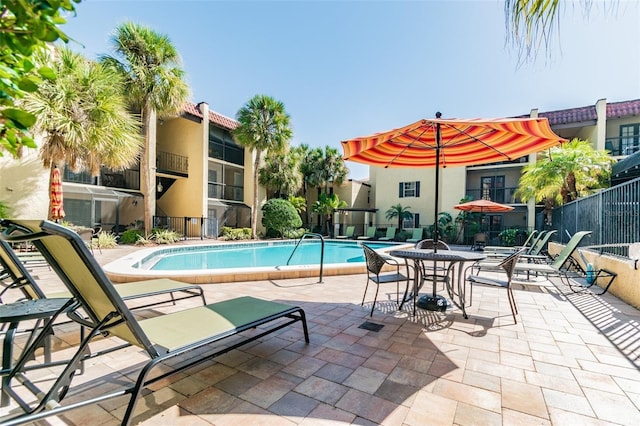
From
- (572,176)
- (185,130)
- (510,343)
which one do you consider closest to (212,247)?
(185,130)

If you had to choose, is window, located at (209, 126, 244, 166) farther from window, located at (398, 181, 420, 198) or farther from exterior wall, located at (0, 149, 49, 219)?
window, located at (398, 181, 420, 198)

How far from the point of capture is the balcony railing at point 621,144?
15656 millimetres

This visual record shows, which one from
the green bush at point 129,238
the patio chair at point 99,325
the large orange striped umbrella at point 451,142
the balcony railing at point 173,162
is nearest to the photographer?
the patio chair at point 99,325

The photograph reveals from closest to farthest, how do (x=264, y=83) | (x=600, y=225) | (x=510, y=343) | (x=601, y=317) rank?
1. (x=510, y=343)
2. (x=601, y=317)
3. (x=600, y=225)
4. (x=264, y=83)

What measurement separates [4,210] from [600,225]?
16127 mm

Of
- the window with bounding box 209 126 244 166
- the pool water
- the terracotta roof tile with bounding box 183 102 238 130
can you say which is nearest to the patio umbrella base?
the pool water

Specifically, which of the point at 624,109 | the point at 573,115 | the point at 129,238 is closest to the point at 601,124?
the point at 573,115

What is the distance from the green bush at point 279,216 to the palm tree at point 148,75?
20.7 feet

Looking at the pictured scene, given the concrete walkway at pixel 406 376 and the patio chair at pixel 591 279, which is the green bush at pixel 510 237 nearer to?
the patio chair at pixel 591 279

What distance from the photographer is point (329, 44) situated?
1195cm

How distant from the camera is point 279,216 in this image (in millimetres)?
17172

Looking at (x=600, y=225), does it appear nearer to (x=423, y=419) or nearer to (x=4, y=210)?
(x=423, y=419)

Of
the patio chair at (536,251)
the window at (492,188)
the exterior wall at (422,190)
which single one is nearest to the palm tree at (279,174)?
the exterior wall at (422,190)

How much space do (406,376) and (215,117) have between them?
18608 millimetres
